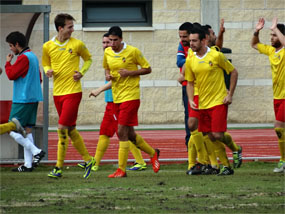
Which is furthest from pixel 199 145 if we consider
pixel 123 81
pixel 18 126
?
pixel 18 126

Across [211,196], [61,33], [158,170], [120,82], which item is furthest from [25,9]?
[211,196]

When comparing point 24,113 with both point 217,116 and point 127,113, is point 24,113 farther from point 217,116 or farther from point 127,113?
point 217,116

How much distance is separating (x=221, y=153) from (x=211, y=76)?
1.08 m

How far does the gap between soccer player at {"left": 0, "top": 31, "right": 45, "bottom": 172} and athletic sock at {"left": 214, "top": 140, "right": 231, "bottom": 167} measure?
2.67 meters

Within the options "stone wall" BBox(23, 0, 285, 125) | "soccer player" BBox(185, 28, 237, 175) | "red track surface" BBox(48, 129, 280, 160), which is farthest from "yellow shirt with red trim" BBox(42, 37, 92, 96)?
"stone wall" BBox(23, 0, 285, 125)

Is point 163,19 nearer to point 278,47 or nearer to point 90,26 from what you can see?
point 90,26

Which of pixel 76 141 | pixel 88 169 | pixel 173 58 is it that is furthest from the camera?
pixel 173 58

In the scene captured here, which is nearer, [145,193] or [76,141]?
[145,193]

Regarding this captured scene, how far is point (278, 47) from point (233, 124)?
41.2 ft

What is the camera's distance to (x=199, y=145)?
10.5 meters

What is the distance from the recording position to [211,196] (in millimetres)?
8070

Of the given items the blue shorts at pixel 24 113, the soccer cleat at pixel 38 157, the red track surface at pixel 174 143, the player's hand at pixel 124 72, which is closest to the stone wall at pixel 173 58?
the red track surface at pixel 174 143

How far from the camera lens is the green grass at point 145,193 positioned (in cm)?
729

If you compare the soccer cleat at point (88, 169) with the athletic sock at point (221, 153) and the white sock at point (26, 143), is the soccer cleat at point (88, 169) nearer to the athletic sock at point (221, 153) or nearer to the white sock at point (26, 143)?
the white sock at point (26, 143)
